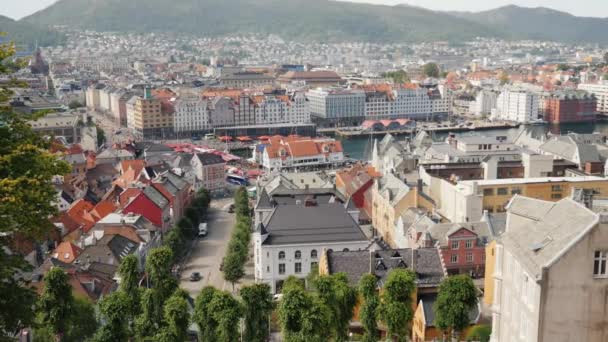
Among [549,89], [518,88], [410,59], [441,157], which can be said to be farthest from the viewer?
[410,59]

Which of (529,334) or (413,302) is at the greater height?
(529,334)

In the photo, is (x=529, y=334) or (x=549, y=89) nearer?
(x=529, y=334)

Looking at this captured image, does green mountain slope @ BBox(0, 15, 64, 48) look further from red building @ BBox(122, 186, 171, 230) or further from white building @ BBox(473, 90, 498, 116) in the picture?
red building @ BBox(122, 186, 171, 230)

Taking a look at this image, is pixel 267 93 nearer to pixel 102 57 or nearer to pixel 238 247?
pixel 238 247

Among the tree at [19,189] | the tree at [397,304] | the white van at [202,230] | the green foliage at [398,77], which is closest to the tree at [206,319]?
the tree at [397,304]

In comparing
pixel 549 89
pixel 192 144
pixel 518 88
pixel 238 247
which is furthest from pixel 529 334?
pixel 549 89

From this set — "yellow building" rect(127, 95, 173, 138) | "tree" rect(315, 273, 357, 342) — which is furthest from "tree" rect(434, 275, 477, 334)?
"yellow building" rect(127, 95, 173, 138)

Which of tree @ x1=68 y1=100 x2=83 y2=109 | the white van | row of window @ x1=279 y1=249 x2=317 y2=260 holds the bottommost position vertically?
the white van
